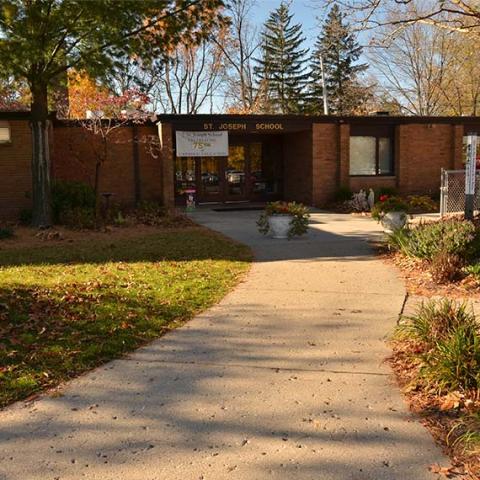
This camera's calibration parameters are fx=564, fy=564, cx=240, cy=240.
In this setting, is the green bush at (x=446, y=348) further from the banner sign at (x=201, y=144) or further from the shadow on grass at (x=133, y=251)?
the banner sign at (x=201, y=144)

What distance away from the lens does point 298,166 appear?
21.7 m

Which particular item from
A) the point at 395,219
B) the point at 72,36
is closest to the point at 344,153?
the point at 395,219

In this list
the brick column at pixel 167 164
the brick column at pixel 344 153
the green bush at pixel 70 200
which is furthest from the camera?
the brick column at pixel 344 153

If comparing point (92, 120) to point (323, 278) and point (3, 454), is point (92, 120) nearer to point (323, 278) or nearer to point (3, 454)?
point (323, 278)

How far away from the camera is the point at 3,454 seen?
125 inches

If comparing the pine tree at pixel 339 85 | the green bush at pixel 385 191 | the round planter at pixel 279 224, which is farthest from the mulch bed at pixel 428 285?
the pine tree at pixel 339 85

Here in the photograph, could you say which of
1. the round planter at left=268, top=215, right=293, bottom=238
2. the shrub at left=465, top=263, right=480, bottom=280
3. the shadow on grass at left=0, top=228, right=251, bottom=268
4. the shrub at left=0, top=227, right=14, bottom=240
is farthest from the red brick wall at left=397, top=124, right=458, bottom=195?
the shrub at left=0, top=227, right=14, bottom=240

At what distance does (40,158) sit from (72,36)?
2925 mm

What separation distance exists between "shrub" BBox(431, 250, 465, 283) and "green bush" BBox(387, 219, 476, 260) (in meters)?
0.15

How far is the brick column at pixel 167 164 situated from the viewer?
18.5 meters

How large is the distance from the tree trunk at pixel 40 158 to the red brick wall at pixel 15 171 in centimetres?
297

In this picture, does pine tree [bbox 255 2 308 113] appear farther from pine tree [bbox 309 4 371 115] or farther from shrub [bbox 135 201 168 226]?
Answer: shrub [bbox 135 201 168 226]

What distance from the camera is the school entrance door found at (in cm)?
2200

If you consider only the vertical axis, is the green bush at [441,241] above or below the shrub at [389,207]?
below
